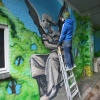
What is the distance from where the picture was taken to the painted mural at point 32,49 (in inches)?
129

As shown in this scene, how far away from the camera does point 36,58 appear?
4031mm

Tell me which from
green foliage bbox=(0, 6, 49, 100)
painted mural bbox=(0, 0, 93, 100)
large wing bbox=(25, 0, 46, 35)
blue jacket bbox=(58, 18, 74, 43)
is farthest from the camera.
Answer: blue jacket bbox=(58, 18, 74, 43)

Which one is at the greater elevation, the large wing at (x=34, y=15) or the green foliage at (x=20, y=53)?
the large wing at (x=34, y=15)

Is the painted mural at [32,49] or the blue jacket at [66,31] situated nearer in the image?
the painted mural at [32,49]

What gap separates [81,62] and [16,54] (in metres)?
4.39

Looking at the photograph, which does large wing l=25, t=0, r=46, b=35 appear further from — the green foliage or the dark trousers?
the dark trousers

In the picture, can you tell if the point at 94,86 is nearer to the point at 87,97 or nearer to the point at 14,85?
the point at 87,97

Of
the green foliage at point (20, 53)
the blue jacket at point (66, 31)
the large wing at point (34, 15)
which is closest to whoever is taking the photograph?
the green foliage at point (20, 53)

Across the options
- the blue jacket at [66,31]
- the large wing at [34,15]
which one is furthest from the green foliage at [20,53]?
the blue jacket at [66,31]

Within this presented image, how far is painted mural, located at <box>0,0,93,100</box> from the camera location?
129 inches

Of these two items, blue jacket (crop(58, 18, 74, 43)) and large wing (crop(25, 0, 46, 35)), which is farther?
blue jacket (crop(58, 18, 74, 43))

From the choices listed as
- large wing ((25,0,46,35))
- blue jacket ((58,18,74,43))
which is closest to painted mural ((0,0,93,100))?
large wing ((25,0,46,35))

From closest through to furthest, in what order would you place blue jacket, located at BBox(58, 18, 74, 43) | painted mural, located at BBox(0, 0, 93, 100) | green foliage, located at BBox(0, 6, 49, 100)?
1. green foliage, located at BBox(0, 6, 49, 100)
2. painted mural, located at BBox(0, 0, 93, 100)
3. blue jacket, located at BBox(58, 18, 74, 43)

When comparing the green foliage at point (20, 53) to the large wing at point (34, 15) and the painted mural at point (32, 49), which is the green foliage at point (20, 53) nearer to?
the painted mural at point (32, 49)
